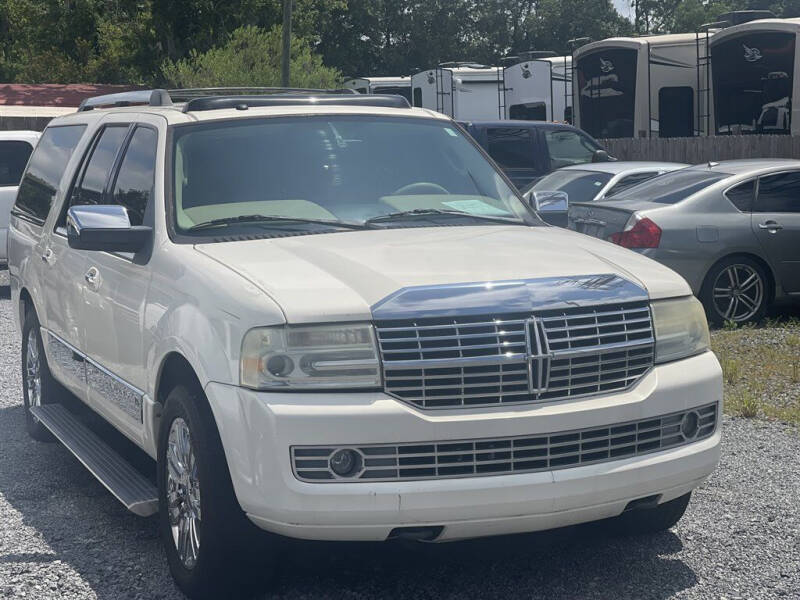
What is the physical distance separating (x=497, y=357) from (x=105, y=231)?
1.90 m

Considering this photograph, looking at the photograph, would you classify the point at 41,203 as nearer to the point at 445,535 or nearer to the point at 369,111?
the point at 369,111

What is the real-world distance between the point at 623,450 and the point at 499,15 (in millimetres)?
79410

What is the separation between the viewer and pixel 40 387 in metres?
7.53

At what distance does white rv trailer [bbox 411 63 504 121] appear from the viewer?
3306 centimetres

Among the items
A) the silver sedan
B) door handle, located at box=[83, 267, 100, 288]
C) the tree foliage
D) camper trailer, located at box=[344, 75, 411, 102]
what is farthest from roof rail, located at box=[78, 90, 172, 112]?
camper trailer, located at box=[344, 75, 411, 102]

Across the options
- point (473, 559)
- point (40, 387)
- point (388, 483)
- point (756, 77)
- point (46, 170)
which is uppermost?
point (756, 77)

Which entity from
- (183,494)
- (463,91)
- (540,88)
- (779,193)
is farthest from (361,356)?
(463,91)

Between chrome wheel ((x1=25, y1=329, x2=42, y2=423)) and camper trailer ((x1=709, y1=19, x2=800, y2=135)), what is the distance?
1854 centimetres

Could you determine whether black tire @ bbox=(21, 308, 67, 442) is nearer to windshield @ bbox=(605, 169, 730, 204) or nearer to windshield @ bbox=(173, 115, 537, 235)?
windshield @ bbox=(173, 115, 537, 235)

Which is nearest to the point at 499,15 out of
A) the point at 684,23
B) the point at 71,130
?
the point at 684,23

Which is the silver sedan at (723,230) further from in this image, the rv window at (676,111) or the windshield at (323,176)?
the rv window at (676,111)

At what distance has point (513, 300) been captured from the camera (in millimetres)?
4426

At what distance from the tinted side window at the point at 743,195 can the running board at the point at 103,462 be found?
711 centimetres

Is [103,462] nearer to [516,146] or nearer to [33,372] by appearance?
[33,372]
